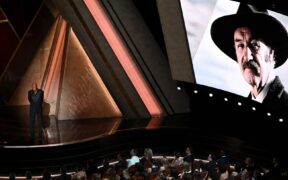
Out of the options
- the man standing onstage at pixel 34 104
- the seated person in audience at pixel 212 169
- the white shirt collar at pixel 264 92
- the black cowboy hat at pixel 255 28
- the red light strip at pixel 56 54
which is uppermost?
the red light strip at pixel 56 54

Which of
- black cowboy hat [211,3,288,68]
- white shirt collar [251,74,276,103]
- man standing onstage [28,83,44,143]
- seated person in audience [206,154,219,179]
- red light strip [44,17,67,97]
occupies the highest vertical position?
red light strip [44,17,67,97]

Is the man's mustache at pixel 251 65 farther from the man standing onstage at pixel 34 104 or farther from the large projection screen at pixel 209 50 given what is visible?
the man standing onstage at pixel 34 104

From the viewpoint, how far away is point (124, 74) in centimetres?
1534

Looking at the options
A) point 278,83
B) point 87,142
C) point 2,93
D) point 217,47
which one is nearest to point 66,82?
point 2,93

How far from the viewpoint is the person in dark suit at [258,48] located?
1188 cm

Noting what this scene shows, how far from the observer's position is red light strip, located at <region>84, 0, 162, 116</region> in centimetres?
1462

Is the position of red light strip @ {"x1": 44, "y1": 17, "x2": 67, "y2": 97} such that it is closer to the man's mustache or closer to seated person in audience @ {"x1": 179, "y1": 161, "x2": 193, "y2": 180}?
the man's mustache

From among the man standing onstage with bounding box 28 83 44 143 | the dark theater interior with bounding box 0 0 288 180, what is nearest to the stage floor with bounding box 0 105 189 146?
the dark theater interior with bounding box 0 0 288 180

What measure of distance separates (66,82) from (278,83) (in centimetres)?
723

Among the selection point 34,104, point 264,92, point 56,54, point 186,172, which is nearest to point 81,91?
point 56,54

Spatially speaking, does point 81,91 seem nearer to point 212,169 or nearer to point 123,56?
point 123,56

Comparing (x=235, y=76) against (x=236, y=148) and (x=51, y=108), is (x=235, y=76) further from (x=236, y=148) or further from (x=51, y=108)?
(x=51, y=108)

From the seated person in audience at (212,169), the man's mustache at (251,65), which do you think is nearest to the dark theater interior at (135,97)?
the seated person in audience at (212,169)

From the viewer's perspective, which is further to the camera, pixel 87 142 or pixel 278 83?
pixel 87 142
